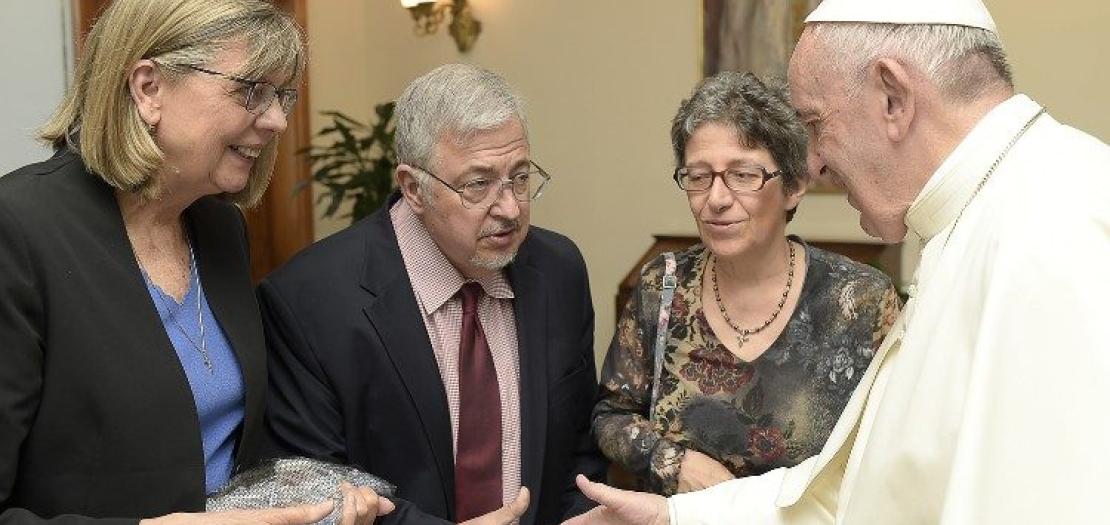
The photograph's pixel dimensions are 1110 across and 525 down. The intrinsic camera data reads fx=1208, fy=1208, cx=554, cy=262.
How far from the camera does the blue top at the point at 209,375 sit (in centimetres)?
226

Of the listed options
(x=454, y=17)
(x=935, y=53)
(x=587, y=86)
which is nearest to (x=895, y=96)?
(x=935, y=53)

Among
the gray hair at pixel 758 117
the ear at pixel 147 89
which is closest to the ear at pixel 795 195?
the gray hair at pixel 758 117

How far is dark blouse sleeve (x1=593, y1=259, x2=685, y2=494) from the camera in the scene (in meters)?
2.69

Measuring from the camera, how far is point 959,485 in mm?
1639

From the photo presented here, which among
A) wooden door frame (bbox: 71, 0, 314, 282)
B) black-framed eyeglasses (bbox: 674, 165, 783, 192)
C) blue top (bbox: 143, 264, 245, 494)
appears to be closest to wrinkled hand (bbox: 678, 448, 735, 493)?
black-framed eyeglasses (bbox: 674, 165, 783, 192)

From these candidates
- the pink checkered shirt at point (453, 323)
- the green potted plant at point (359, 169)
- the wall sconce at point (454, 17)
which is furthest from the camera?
the wall sconce at point (454, 17)

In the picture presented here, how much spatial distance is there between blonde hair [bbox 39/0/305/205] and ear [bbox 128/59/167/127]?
1cm

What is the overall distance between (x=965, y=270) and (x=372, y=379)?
1359mm

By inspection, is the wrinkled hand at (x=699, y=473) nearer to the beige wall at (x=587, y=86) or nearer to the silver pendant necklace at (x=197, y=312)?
the silver pendant necklace at (x=197, y=312)

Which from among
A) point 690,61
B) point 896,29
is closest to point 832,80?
point 896,29

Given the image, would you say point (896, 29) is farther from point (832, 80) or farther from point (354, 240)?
point (354, 240)

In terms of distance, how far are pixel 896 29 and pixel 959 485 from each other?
0.74 meters

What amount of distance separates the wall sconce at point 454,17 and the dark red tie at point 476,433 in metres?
5.56

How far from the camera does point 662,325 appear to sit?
281 cm
